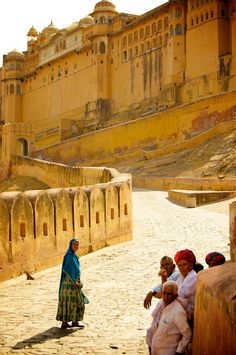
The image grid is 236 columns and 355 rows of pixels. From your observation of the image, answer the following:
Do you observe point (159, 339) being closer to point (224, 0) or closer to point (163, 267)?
point (163, 267)

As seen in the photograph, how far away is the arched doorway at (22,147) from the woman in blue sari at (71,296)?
2212cm

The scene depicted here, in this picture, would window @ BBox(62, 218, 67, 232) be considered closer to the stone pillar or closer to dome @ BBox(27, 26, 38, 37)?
the stone pillar

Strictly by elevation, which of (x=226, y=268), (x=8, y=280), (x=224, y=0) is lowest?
(x=8, y=280)

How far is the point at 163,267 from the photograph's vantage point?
476 cm

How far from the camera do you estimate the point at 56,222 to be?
8219 millimetres

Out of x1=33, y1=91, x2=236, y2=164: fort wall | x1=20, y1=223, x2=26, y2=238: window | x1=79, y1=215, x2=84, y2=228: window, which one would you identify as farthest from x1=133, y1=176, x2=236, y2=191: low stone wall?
x1=20, y1=223, x2=26, y2=238: window

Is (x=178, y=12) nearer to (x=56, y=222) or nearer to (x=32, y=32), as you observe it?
(x=32, y=32)

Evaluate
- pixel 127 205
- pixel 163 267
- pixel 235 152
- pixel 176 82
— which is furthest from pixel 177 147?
pixel 163 267

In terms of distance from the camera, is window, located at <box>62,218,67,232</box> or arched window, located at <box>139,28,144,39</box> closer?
window, located at <box>62,218,67,232</box>

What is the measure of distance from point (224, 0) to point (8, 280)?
25646 mm

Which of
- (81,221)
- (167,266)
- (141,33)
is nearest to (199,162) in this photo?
(81,221)

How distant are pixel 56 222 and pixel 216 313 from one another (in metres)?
5.19

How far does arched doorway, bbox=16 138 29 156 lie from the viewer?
27.6 metres

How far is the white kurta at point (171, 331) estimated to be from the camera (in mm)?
3951
